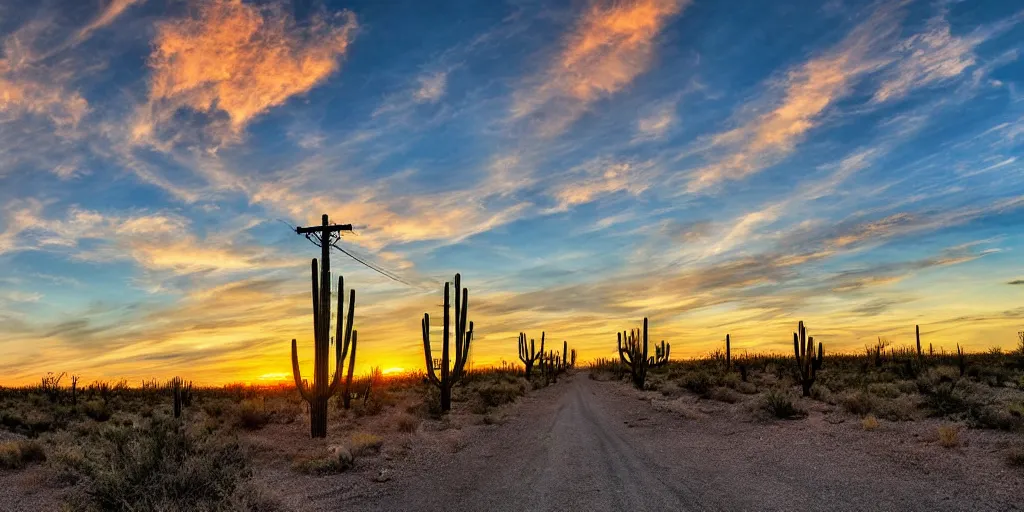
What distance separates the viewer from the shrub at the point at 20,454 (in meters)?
15.2

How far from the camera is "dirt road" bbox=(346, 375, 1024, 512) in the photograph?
31.0 ft

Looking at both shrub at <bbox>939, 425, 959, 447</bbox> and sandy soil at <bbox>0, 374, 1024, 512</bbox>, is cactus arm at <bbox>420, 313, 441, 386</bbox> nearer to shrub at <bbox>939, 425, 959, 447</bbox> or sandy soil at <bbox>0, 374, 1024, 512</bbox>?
sandy soil at <bbox>0, 374, 1024, 512</bbox>

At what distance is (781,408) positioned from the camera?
20.1 metres

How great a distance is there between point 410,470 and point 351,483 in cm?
160

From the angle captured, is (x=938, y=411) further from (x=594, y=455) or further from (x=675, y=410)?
(x=594, y=455)

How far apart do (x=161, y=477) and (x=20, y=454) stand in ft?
30.6

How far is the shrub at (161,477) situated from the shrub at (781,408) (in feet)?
53.9

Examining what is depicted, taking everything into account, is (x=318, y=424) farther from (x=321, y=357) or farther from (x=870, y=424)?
(x=870, y=424)

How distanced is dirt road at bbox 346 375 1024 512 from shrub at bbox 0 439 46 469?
10.4 m

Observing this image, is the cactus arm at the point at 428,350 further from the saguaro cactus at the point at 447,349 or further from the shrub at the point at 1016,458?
the shrub at the point at 1016,458

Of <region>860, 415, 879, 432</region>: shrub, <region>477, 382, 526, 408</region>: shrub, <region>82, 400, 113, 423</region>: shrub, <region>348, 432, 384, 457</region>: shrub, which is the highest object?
<region>348, 432, 384, 457</region>: shrub

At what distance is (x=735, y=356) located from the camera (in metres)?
80.3

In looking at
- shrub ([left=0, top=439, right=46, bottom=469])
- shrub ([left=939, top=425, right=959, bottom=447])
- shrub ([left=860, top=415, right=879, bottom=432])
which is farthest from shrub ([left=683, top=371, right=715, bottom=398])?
shrub ([left=0, top=439, right=46, bottom=469])

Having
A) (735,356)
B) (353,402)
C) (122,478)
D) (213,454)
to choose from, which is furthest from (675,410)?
(735,356)
